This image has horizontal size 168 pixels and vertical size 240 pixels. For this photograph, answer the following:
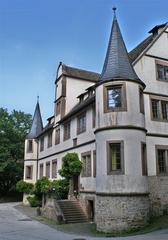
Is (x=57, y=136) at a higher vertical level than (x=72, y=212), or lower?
higher

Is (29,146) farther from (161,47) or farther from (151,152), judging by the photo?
(161,47)

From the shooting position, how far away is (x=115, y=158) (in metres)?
16.9

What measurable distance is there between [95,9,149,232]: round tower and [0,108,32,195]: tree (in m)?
27.7

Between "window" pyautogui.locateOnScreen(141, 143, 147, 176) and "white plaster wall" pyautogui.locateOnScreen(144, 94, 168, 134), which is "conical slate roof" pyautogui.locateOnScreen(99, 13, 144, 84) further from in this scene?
"window" pyautogui.locateOnScreen(141, 143, 147, 176)

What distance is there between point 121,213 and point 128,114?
580cm

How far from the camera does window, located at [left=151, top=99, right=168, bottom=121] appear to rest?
20.3 meters

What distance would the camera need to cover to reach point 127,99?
17.5 meters

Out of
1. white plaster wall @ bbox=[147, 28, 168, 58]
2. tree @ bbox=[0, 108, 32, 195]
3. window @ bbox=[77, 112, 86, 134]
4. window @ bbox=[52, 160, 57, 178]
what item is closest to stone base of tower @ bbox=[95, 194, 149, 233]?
window @ bbox=[77, 112, 86, 134]

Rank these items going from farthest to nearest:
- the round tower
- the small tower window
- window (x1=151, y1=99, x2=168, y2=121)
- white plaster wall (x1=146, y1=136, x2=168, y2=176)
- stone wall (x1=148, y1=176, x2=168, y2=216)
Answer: window (x1=151, y1=99, x2=168, y2=121) < white plaster wall (x1=146, y1=136, x2=168, y2=176) < stone wall (x1=148, y1=176, x2=168, y2=216) < the small tower window < the round tower

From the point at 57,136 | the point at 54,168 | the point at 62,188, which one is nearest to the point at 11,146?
the point at 54,168

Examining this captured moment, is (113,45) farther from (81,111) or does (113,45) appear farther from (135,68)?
(81,111)

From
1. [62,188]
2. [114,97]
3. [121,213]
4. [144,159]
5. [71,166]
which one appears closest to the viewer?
[121,213]

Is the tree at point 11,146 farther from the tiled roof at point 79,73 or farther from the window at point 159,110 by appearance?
the window at point 159,110

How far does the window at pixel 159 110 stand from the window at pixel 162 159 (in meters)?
2.12
